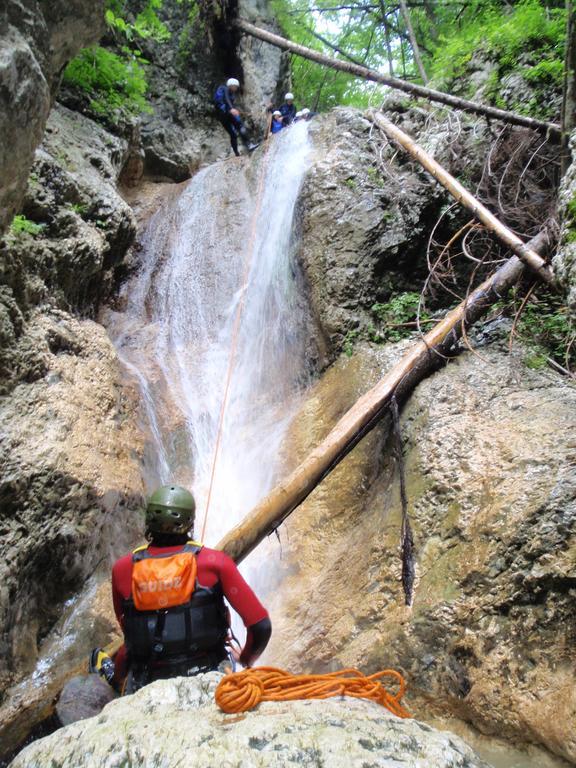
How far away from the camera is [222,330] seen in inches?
344

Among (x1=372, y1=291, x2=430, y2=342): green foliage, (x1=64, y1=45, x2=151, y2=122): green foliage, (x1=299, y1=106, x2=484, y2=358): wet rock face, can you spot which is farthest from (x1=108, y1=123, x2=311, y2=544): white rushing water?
(x1=64, y1=45, x2=151, y2=122): green foliage

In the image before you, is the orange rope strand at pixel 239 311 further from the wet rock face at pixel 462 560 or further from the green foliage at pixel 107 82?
the green foliage at pixel 107 82

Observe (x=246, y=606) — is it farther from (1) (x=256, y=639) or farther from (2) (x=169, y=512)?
(2) (x=169, y=512)

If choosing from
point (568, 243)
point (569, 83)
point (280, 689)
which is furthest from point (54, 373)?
point (569, 83)

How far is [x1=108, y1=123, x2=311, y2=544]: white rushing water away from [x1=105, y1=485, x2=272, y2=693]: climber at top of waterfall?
9.37ft

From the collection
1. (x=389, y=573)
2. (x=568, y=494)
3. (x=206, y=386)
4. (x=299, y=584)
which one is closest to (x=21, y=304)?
(x=206, y=386)

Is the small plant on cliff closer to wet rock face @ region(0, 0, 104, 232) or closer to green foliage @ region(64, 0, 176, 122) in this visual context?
wet rock face @ region(0, 0, 104, 232)

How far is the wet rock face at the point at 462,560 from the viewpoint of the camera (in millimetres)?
3217

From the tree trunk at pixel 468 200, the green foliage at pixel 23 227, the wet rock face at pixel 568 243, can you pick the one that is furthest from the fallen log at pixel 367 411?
the green foliage at pixel 23 227

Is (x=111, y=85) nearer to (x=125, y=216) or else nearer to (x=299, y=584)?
(x=125, y=216)

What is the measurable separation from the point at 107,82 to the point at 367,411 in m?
8.11

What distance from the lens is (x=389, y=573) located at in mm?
4297

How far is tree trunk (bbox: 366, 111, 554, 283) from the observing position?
543 cm

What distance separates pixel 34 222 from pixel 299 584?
5147 mm
